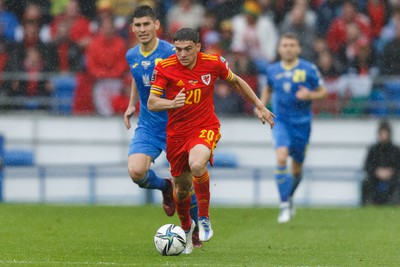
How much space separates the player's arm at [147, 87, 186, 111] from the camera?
10658 mm

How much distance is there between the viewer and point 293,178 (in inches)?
678

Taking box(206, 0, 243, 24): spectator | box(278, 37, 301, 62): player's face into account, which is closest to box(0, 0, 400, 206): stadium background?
box(206, 0, 243, 24): spectator

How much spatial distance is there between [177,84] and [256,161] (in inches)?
415

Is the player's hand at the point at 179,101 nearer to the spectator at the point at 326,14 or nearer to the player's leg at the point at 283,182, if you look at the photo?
the player's leg at the point at 283,182

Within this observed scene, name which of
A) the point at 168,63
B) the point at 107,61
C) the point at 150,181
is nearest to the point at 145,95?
the point at 150,181

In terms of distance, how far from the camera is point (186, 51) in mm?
10984

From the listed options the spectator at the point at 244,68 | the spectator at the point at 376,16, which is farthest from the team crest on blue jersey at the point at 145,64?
the spectator at the point at 376,16

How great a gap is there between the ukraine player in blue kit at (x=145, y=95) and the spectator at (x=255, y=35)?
862 centimetres

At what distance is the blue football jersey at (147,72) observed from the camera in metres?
12.5

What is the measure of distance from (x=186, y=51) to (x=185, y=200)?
162 centimetres

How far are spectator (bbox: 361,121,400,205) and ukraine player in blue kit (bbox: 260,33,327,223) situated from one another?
3343 millimetres

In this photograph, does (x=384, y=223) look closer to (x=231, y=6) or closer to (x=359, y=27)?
(x=359, y=27)

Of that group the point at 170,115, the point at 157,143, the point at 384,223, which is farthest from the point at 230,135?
the point at 170,115

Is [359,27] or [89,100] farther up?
[359,27]
